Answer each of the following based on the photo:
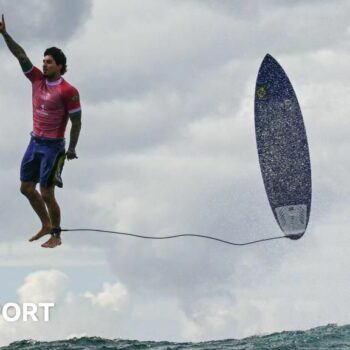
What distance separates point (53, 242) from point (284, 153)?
939 cm

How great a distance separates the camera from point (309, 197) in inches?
920

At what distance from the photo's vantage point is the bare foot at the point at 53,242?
16.8m

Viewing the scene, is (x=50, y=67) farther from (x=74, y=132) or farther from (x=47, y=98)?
(x=74, y=132)

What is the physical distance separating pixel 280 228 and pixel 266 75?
539 cm

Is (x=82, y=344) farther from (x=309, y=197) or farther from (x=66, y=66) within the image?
(x=66, y=66)

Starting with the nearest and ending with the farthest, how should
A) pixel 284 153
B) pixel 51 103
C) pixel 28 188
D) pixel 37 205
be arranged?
pixel 51 103 < pixel 28 188 < pixel 37 205 < pixel 284 153

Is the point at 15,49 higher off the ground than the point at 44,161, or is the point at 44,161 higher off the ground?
the point at 15,49

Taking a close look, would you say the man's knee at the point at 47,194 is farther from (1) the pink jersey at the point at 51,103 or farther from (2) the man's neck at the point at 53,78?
(2) the man's neck at the point at 53,78

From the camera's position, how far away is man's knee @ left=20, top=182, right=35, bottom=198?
16.7 metres

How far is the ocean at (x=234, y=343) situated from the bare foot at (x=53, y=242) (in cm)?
756

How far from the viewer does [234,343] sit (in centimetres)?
2575

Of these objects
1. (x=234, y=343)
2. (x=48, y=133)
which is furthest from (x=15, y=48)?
(x=234, y=343)

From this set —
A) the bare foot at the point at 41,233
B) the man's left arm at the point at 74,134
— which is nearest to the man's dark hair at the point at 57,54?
the man's left arm at the point at 74,134

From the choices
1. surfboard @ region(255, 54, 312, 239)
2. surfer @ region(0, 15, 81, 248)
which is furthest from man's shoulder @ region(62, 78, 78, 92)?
surfboard @ region(255, 54, 312, 239)
